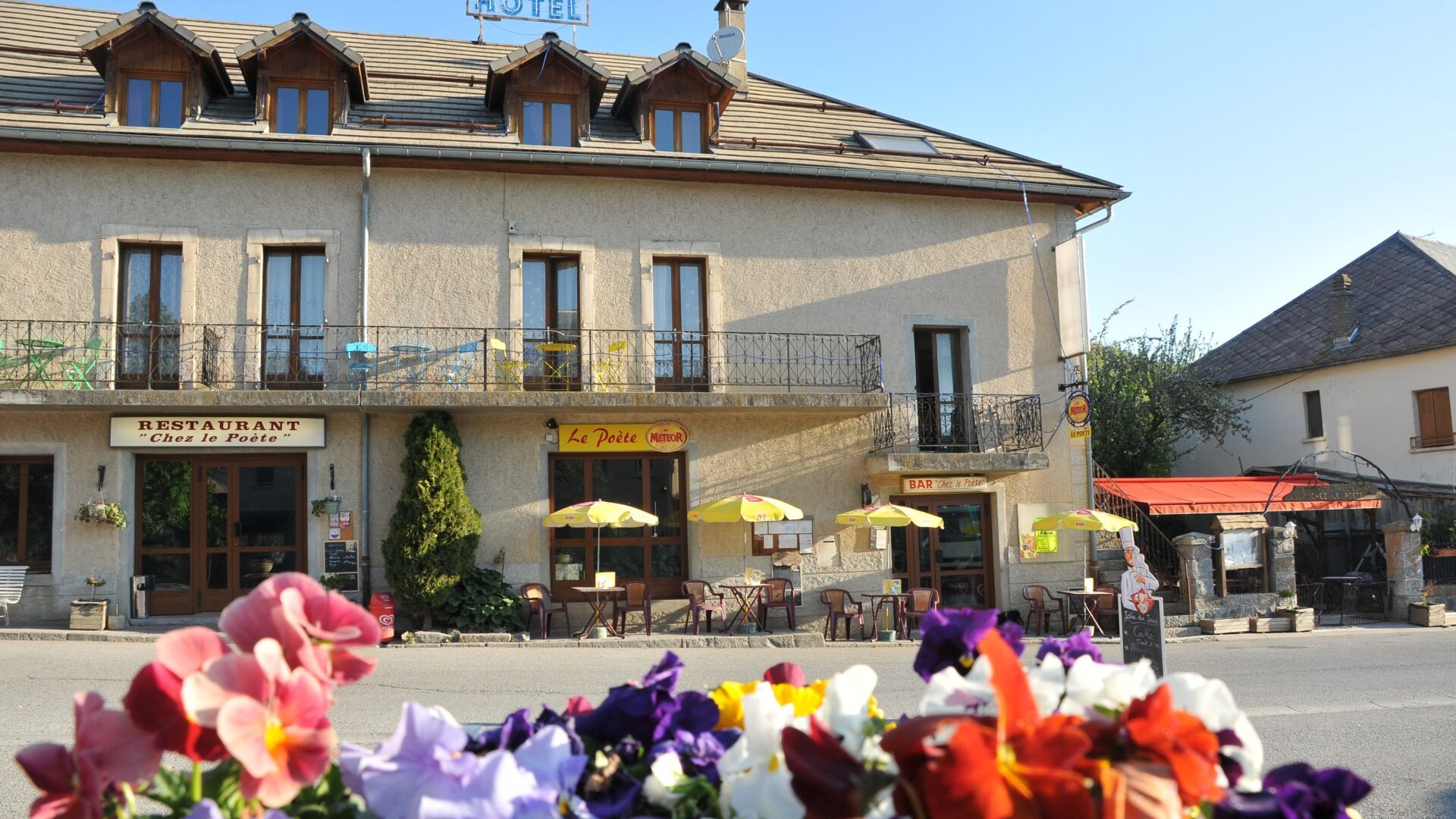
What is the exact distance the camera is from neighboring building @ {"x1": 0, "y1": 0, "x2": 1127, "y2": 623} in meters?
15.5

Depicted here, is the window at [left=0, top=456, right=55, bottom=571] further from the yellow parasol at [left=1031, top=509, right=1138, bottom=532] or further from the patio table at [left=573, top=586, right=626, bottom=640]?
the yellow parasol at [left=1031, top=509, right=1138, bottom=532]

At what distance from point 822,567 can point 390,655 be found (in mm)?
6977

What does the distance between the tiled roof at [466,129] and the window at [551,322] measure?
1.69m

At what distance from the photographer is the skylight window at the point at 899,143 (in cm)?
1958

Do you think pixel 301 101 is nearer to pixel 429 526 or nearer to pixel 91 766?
pixel 429 526

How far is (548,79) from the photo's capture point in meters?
17.7

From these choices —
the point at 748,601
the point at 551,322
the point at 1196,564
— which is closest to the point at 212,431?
the point at 551,322

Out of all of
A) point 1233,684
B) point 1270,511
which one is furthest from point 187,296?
point 1270,511

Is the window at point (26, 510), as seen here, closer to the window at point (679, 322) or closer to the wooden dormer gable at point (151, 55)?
the wooden dormer gable at point (151, 55)

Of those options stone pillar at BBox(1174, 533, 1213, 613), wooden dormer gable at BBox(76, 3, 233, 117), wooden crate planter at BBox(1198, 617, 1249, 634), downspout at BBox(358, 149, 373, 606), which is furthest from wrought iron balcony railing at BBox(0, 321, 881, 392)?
wooden crate planter at BBox(1198, 617, 1249, 634)

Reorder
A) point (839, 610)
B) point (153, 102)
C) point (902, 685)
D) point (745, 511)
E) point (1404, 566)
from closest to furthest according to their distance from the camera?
point (902, 685) < point (745, 511) < point (153, 102) < point (839, 610) < point (1404, 566)

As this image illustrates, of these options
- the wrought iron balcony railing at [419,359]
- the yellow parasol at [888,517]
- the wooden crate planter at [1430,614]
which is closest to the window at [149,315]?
Answer: the wrought iron balcony railing at [419,359]

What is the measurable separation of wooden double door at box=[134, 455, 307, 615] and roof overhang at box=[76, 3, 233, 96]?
6054 mm

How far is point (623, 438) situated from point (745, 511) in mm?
2514
